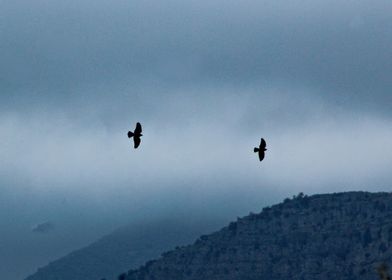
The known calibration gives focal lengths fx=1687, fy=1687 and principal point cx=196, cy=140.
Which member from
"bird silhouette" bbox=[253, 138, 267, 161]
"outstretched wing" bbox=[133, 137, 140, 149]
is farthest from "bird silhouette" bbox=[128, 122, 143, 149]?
"bird silhouette" bbox=[253, 138, 267, 161]

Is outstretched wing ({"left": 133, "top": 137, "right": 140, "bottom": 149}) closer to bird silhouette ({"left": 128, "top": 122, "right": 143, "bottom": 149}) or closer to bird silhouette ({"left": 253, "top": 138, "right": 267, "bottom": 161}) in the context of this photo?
bird silhouette ({"left": 128, "top": 122, "right": 143, "bottom": 149})

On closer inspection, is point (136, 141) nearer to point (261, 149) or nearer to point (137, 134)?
point (137, 134)

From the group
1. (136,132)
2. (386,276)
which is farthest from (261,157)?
(386,276)

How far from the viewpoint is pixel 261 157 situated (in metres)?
105

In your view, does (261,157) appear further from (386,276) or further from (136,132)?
(386,276)

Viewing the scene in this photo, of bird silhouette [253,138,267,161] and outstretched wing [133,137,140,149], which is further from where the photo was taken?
bird silhouette [253,138,267,161]

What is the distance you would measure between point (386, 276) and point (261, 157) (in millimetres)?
49573

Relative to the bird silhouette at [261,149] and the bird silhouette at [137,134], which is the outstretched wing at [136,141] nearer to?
the bird silhouette at [137,134]

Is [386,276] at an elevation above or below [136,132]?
below

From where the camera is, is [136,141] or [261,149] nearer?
[136,141]

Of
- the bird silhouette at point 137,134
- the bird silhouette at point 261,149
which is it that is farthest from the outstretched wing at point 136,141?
the bird silhouette at point 261,149

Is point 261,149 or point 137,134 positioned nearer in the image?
point 137,134

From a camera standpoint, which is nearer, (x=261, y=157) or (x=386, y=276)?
(x=386, y=276)

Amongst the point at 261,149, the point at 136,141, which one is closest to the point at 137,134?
the point at 136,141
